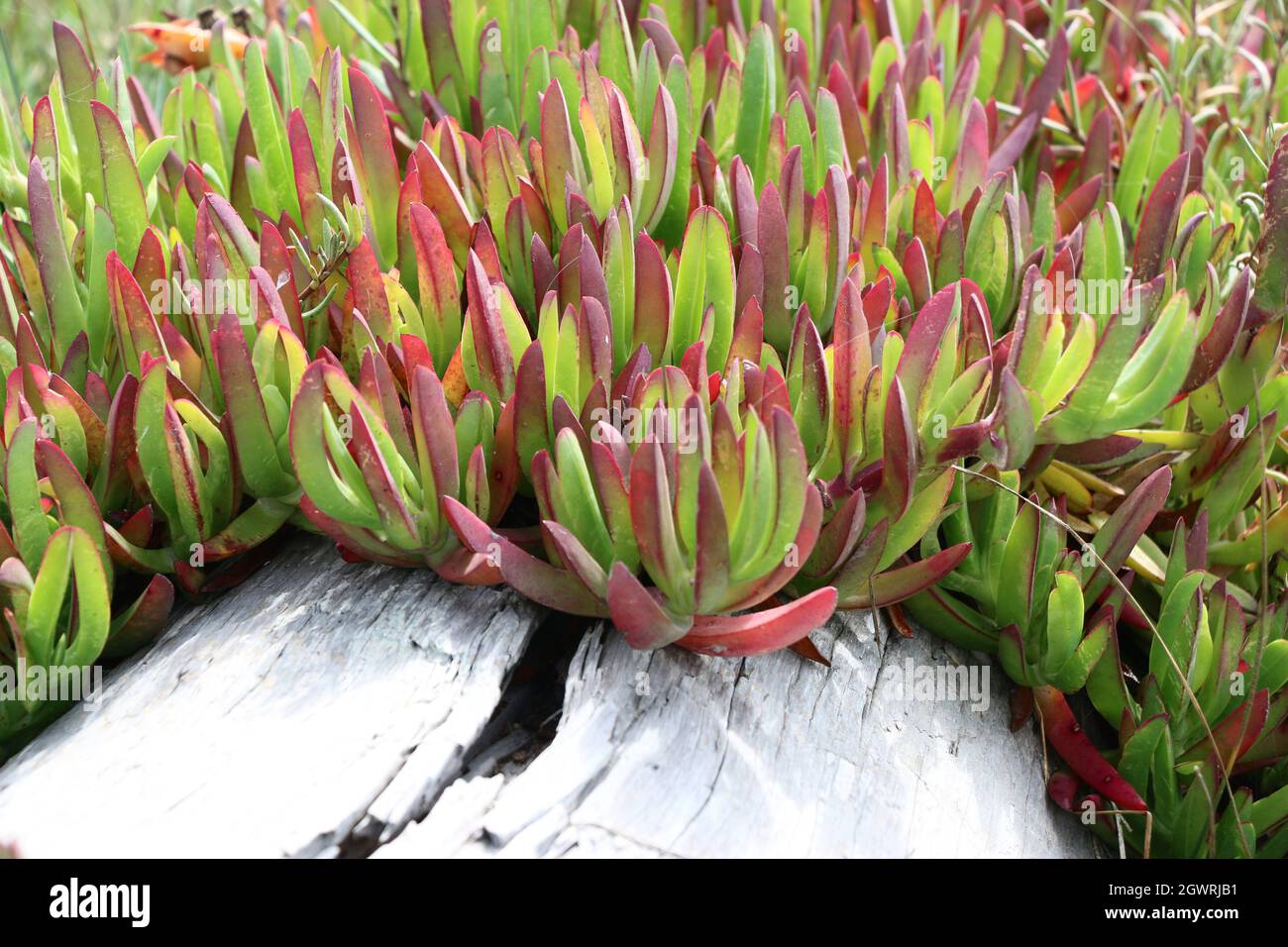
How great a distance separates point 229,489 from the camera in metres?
2.01

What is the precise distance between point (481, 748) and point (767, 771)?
436 millimetres

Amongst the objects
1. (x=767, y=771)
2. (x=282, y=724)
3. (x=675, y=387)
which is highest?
(x=675, y=387)

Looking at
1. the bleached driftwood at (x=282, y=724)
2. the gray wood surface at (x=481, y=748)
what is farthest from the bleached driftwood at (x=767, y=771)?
the bleached driftwood at (x=282, y=724)

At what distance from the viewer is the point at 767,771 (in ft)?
5.93

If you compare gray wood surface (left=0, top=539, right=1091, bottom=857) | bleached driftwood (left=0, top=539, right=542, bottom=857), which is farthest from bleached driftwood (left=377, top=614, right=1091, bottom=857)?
bleached driftwood (left=0, top=539, right=542, bottom=857)

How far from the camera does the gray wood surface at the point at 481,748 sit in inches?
64.1

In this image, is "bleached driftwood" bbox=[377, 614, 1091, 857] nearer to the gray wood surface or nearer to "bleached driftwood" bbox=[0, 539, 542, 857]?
the gray wood surface

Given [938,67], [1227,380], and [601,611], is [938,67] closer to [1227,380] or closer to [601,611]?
[1227,380]

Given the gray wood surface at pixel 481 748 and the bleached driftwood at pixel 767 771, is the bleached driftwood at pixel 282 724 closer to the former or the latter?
the gray wood surface at pixel 481 748

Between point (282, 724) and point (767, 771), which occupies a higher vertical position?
point (282, 724)

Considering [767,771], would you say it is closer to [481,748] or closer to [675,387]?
[481,748]

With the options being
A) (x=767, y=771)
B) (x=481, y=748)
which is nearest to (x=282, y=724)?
(x=481, y=748)

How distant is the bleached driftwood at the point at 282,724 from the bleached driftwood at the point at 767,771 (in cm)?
11
